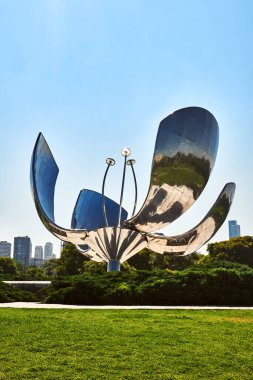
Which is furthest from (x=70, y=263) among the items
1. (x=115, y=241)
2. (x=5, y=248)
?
(x=5, y=248)

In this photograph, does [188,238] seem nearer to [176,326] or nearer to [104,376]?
[176,326]

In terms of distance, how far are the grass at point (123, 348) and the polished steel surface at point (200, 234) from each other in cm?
Answer: 900

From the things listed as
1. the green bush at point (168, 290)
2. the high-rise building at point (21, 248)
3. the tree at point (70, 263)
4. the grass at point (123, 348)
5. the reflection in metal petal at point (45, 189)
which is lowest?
the grass at point (123, 348)

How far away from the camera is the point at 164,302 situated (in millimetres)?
11500

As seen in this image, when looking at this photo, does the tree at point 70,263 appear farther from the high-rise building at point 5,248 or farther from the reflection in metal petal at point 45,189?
the high-rise building at point 5,248

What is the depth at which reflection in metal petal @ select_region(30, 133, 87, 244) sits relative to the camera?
56.9 ft

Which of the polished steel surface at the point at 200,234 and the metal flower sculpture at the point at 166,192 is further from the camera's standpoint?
the polished steel surface at the point at 200,234

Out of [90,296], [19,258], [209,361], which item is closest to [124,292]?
[90,296]

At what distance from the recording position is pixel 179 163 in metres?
15.2

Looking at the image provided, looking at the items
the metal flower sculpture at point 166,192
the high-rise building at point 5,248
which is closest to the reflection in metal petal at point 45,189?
the metal flower sculpture at point 166,192

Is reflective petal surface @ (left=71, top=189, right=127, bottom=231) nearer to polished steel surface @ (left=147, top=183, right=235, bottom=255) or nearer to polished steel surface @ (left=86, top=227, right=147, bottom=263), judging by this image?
polished steel surface @ (left=86, top=227, right=147, bottom=263)

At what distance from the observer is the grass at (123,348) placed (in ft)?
13.4

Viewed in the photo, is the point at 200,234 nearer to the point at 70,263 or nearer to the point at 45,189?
the point at 45,189

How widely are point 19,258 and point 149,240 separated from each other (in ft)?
490
